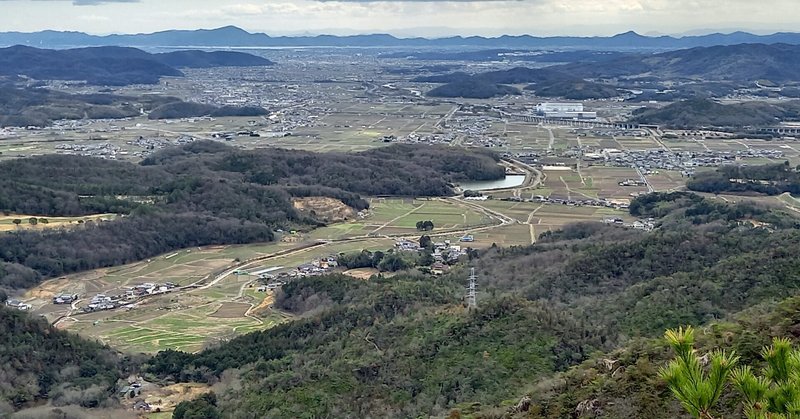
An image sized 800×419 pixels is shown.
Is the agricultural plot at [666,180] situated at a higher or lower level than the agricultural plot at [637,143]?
higher

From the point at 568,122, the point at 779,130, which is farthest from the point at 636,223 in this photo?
the point at 568,122

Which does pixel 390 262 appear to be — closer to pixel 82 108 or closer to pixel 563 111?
pixel 563 111

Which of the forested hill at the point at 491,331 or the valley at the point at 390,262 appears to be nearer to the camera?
the forested hill at the point at 491,331

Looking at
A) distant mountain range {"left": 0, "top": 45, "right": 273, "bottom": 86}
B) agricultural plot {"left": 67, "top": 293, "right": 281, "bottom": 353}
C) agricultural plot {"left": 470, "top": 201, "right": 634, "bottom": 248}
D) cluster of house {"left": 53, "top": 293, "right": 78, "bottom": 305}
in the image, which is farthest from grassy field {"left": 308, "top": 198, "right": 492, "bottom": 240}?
distant mountain range {"left": 0, "top": 45, "right": 273, "bottom": 86}

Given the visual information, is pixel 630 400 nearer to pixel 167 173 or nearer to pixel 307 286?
pixel 307 286

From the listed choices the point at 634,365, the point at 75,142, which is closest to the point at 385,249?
the point at 634,365

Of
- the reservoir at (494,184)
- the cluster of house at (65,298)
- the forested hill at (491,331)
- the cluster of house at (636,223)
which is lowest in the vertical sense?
the reservoir at (494,184)

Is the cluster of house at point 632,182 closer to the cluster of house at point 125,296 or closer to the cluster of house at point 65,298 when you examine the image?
the cluster of house at point 125,296

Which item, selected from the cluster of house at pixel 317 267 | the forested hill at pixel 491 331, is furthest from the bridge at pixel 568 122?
the forested hill at pixel 491 331
